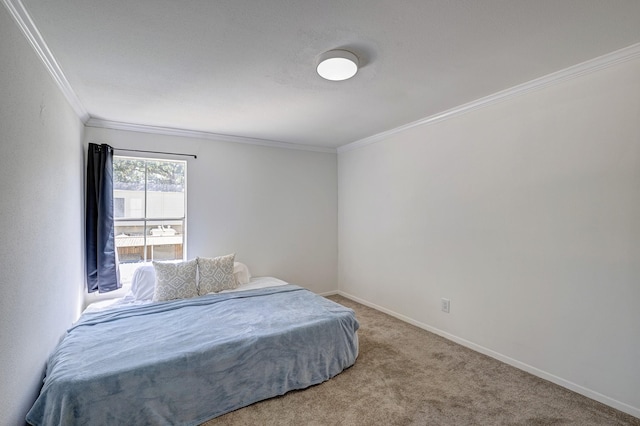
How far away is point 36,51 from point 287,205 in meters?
2.99

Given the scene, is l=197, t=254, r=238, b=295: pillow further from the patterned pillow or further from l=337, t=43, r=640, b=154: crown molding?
l=337, t=43, r=640, b=154: crown molding

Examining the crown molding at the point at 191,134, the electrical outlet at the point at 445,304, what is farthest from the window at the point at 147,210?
the electrical outlet at the point at 445,304

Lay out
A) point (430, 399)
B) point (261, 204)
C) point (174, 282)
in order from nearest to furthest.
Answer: point (430, 399), point (174, 282), point (261, 204)

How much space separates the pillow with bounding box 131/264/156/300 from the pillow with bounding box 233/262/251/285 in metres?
0.85

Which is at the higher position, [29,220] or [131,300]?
[29,220]

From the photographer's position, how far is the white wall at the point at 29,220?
4.76 feet

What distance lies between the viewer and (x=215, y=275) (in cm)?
335

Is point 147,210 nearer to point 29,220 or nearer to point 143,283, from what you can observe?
point 143,283

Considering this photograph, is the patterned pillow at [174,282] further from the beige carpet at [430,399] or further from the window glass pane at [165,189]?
the beige carpet at [430,399]

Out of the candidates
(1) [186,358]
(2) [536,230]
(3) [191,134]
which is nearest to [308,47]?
(1) [186,358]

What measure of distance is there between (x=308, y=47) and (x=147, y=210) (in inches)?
109

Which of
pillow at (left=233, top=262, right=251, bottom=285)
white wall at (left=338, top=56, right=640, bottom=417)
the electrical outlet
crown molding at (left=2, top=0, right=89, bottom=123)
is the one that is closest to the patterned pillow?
pillow at (left=233, top=262, right=251, bottom=285)

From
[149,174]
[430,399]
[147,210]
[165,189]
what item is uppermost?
[149,174]

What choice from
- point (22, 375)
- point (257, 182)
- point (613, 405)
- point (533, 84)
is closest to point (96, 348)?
point (22, 375)
